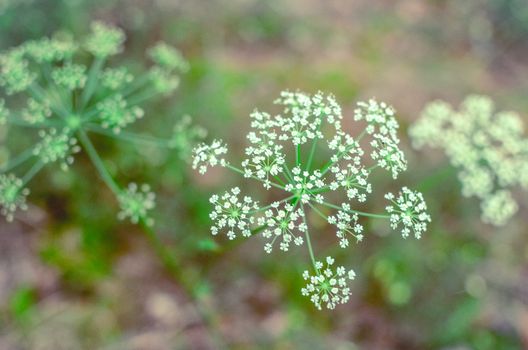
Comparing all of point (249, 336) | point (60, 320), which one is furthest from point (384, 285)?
point (60, 320)

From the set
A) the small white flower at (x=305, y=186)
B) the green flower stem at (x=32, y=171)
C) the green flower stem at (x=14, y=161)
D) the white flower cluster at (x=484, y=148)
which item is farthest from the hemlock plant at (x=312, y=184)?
the green flower stem at (x=14, y=161)

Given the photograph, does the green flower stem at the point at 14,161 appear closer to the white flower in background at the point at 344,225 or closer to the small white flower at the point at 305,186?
the small white flower at the point at 305,186

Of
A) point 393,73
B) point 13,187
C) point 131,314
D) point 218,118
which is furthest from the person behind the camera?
point 393,73

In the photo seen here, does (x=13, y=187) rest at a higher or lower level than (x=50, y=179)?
lower

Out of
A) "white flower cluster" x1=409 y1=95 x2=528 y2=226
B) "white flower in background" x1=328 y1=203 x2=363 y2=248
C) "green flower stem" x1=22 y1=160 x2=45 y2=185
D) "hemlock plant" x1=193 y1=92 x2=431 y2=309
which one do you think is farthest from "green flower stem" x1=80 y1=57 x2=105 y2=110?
"white flower cluster" x1=409 y1=95 x2=528 y2=226

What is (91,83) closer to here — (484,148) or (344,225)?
(344,225)

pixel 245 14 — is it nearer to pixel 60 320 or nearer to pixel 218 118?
pixel 218 118

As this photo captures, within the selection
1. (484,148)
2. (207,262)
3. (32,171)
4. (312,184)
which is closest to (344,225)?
(312,184)

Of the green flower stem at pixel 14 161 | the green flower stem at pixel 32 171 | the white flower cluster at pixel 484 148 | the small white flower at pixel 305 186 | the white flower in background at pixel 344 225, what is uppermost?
the green flower stem at pixel 14 161
